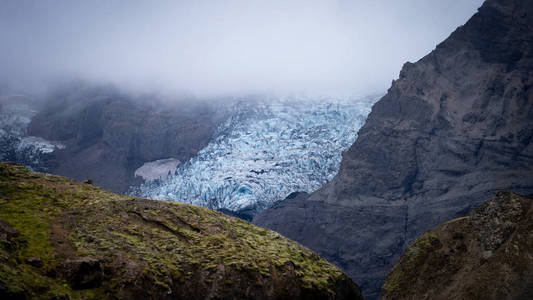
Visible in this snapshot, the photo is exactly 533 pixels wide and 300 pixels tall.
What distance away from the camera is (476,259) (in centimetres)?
1588

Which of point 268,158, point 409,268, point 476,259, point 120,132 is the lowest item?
point 268,158

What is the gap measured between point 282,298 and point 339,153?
112545 millimetres

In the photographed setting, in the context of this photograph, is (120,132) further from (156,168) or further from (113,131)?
(156,168)

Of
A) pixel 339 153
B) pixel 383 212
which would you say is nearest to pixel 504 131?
pixel 383 212

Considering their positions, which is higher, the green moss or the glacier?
the green moss

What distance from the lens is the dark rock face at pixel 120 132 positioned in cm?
16438

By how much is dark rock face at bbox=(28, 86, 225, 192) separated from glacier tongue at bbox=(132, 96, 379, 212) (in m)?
33.0

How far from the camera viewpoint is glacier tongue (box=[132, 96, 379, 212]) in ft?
373

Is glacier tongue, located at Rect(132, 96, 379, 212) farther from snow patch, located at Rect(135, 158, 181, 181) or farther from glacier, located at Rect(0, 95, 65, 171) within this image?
glacier, located at Rect(0, 95, 65, 171)

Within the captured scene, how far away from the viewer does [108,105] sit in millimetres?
182750

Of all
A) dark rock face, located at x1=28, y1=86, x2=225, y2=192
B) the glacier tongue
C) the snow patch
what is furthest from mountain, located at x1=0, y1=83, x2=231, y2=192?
the glacier tongue

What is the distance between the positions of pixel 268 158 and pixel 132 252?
363 ft

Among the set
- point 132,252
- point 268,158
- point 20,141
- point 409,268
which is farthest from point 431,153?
point 20,141

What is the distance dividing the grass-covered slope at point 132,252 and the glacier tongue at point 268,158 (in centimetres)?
9560
